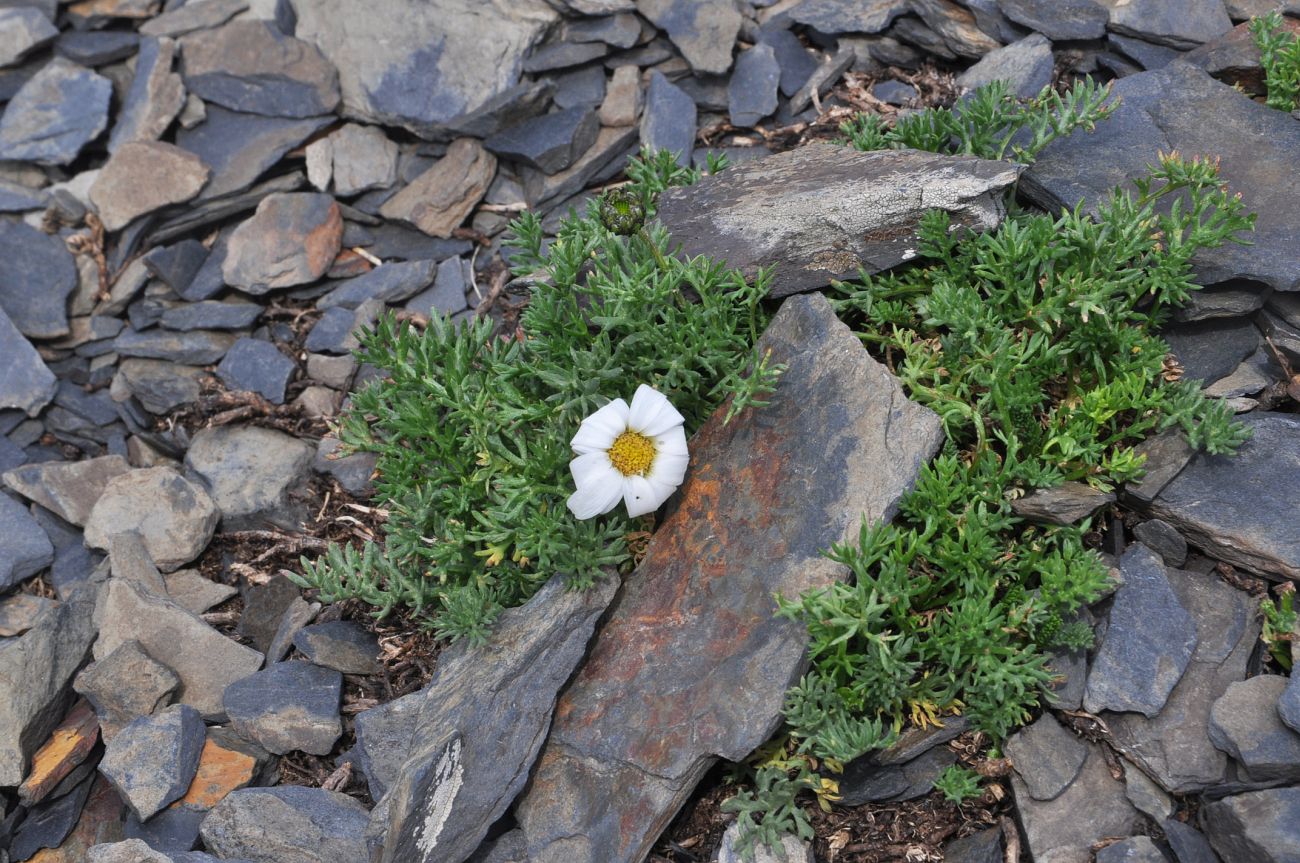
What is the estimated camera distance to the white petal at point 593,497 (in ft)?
13.8

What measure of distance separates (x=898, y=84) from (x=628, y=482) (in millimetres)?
2945

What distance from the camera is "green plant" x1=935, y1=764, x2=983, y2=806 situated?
12.9 ft

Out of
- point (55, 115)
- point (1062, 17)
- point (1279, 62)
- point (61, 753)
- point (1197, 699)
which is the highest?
point (1279, 62)

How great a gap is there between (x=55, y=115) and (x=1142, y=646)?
634 cm

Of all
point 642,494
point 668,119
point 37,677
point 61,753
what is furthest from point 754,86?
point 61,753

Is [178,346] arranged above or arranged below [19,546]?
above

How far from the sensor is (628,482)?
13.9 feet

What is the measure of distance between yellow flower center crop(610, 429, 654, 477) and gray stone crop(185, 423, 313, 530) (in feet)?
6.85

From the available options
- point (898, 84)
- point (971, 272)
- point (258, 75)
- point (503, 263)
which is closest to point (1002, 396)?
point (971, 272)

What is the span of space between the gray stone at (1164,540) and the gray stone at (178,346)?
4565 mm

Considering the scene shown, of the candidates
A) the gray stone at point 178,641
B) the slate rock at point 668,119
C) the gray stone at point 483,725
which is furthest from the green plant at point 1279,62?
the gray stone at point 178,641

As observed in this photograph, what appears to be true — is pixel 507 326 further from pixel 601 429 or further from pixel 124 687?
pixel 124 687

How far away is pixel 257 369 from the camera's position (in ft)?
20.3

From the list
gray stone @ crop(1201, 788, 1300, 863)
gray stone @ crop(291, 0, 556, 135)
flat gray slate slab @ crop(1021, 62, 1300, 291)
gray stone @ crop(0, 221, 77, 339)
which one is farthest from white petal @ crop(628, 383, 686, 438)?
gray stone @ crop(0, 221, 77, 339)
